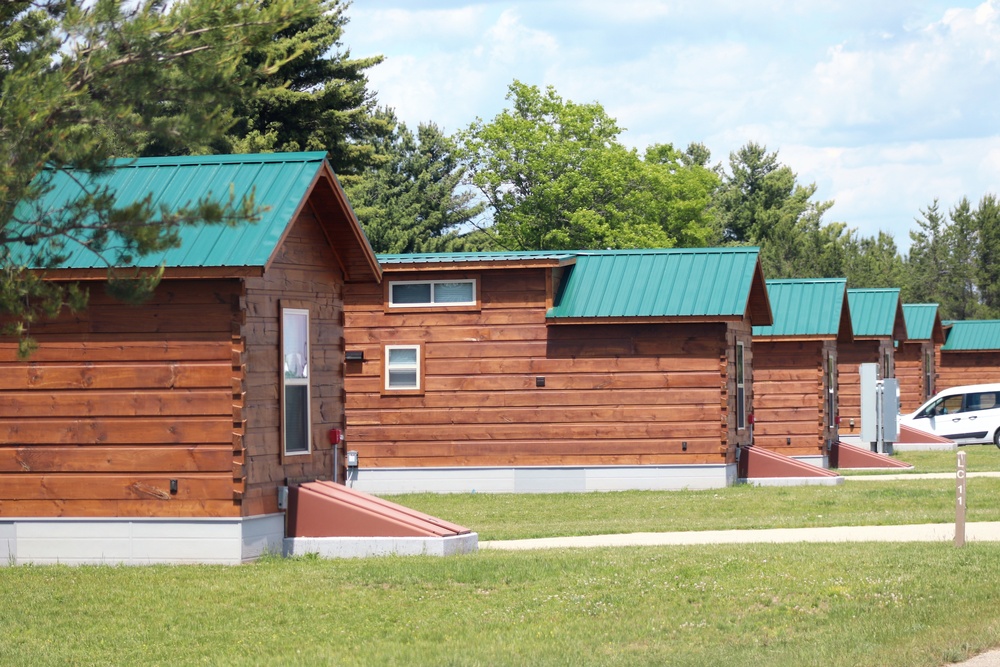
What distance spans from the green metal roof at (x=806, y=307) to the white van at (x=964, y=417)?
35.9 ft

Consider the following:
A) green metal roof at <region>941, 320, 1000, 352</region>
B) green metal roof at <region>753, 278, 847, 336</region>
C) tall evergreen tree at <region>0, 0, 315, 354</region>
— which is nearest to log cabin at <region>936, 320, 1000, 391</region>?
green metal roof at <region>941, 320, 1000, 352</region>

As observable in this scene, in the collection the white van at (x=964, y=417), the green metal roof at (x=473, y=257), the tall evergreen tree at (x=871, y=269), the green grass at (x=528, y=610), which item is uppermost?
the tall evergreen tree at (x=871, y=269)

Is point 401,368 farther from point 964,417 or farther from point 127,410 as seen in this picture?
point 964,417

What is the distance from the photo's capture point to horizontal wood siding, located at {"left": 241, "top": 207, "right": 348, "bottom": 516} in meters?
16.2

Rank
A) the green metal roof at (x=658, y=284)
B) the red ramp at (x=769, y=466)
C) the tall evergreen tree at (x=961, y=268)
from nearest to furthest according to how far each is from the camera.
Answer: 1. the green metal roof at (x=658, y=284)
2. the red ramp at (x=769, y=466)
3. the tall evergreen tree at (x=961, y=268)

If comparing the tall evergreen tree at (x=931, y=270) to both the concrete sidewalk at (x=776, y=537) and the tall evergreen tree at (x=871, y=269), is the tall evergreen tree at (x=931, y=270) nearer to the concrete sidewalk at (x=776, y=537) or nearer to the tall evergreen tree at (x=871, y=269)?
the tall evergreen tree at (x=871, y=269)

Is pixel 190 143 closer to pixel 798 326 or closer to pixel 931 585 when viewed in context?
pixel 931 585

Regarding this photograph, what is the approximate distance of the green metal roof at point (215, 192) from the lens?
51.3 feet

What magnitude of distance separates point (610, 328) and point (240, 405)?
1190 centimetres

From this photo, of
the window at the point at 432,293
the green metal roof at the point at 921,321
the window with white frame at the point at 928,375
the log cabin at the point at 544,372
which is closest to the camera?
the log cabin at the point at 544,372

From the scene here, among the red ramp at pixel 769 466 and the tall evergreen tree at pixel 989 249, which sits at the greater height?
the tall evergreen tree at pixel 989 249

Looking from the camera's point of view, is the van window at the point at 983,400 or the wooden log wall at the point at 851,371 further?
the van window at the point at 983,400

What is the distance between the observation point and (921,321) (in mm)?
47438

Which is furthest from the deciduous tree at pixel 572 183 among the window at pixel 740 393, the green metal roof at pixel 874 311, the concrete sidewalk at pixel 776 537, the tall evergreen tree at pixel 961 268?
the concrete sidewalk at pixel 776 537
